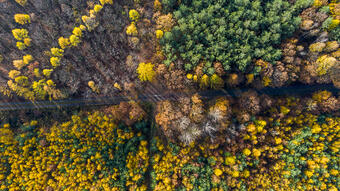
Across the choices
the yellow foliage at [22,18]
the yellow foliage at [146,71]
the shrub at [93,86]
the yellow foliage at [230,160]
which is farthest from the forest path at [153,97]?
the yellow foliage at [22,18]

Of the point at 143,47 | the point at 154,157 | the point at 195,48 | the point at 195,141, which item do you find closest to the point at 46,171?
the point at 154,157

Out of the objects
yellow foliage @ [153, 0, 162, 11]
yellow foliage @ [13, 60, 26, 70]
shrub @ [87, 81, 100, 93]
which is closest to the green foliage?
yellow foliage @ [153, 0, 162, 11]

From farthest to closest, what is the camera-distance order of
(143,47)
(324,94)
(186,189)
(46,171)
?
(143,47), (324,94), (46,171), (186,189)

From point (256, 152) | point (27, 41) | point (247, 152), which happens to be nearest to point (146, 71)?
point (247, 152)

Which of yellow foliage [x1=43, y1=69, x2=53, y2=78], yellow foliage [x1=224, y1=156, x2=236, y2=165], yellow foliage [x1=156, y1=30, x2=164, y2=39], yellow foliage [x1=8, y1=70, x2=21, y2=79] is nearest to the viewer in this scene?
yellow foliage [x1=224, y1=156, x2=236, y2=165]

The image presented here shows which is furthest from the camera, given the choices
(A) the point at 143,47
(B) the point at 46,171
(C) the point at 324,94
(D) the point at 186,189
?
(A) the point at 143,47

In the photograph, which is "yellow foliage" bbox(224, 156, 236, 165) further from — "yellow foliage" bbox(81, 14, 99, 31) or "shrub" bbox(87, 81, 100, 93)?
"yellow foliage" bbox(81, 14, 99, 31)

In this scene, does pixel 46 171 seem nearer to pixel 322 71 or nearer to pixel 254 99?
pixel 254 99

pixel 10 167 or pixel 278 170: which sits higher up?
pixel 10 167

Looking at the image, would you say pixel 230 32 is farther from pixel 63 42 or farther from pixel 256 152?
pixel 63 42
